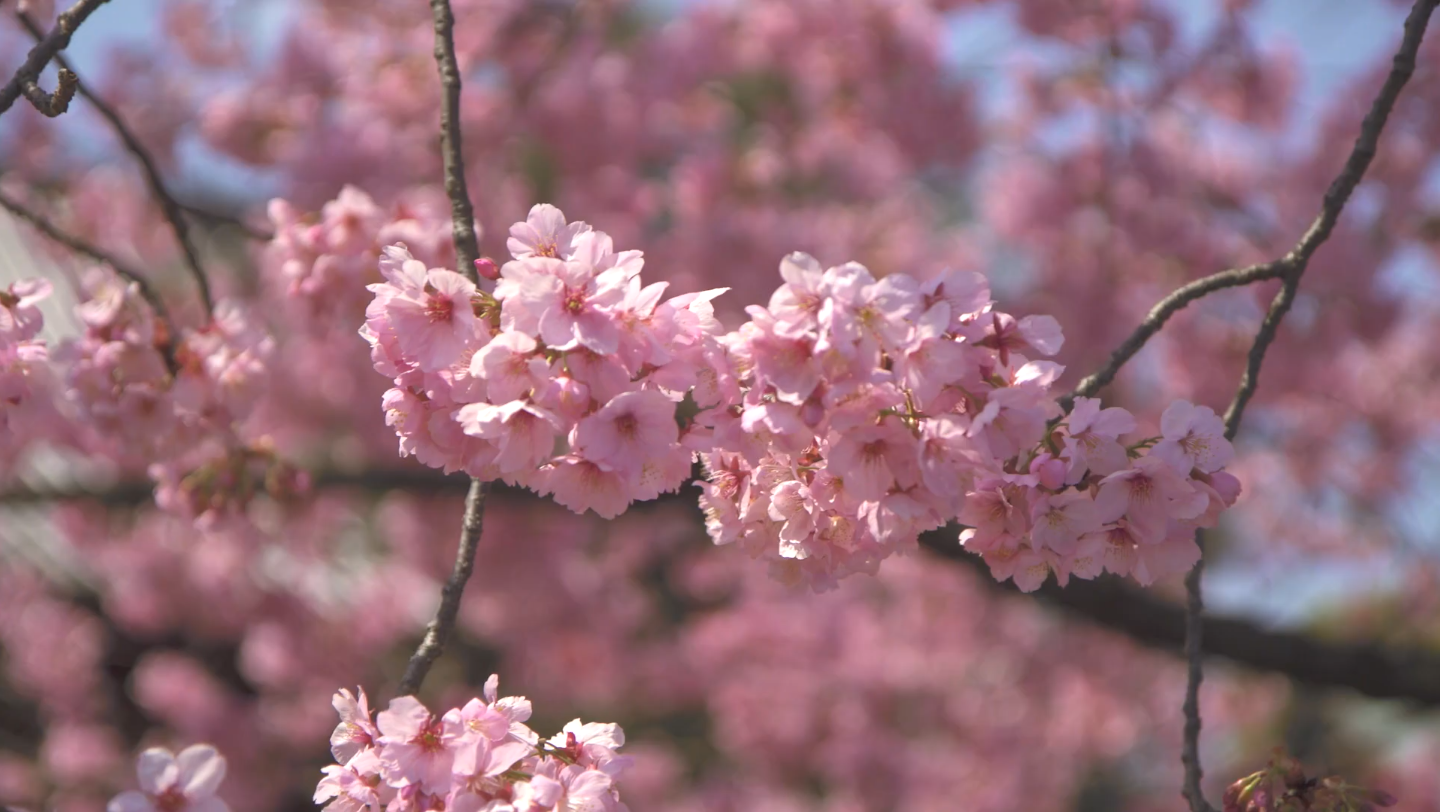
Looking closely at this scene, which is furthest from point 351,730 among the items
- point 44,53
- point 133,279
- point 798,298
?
point 133,279

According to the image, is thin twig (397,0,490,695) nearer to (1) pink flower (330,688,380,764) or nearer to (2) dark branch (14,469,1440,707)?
(1) pink flower (330,688,380,764)

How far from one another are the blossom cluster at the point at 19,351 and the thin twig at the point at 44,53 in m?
0.40

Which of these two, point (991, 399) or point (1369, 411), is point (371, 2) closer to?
point (991, 399)

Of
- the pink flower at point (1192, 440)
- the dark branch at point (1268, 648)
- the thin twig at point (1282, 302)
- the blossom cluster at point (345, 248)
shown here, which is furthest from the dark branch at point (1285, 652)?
the pink flower at point (1192, 440)

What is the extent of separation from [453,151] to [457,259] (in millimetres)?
221

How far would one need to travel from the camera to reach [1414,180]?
4.99 meters

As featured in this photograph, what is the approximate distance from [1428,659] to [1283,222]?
2.67 m

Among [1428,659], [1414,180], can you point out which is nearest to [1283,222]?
[1414,180]

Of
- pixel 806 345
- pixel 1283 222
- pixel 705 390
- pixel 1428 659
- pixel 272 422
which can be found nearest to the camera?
pixel 806 345

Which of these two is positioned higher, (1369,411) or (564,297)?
(1369,411)

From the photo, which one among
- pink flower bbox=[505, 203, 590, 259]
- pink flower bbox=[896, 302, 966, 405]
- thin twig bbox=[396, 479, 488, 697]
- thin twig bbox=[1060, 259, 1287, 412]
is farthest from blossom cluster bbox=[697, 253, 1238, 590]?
thin twig bbox=[396, 479, 488, 697]

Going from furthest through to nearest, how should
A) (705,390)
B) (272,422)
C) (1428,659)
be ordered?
(272,422)
(1428,659)
(705,390)

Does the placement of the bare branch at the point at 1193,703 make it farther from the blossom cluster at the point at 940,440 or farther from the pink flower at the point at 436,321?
the pink flower at the point at 436,321

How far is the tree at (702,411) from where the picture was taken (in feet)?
4.04
